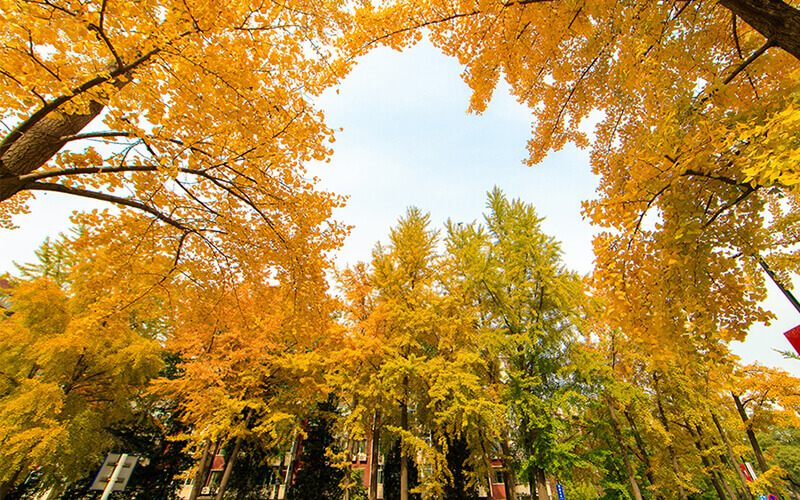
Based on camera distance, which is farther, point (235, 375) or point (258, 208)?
point (235, 375)

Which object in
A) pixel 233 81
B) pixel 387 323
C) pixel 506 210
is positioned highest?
pixel 506 210

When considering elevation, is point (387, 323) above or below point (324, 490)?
above

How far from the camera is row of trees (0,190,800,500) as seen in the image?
8.61 metres

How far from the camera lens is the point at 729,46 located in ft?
13.2

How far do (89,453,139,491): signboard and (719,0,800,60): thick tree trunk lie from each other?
34.4 feet

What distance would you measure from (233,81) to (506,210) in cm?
1153

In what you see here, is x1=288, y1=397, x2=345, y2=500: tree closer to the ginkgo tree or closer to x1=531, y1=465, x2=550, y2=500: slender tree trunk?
x1=531, y1=465, x2=550, y2=500: slender tree trunk

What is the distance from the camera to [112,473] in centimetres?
554

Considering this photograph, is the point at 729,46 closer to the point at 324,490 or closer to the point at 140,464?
the point at 324,490

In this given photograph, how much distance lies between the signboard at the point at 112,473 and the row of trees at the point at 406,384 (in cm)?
318

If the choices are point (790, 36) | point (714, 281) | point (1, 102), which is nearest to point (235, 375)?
point (1, 102)

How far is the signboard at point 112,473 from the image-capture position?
5102mm

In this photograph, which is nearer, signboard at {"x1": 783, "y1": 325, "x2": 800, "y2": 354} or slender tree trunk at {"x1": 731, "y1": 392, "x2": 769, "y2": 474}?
signboard at {"x1": 783, "y1": 325, "x2": 800, "y2": 354}

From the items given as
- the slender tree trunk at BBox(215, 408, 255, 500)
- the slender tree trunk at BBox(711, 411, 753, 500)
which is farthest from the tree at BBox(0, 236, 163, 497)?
the slender tree trunk at BBox(711, 411, 753, 500)
